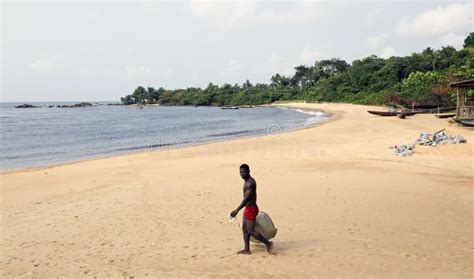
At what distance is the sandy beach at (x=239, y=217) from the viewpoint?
679 centimetres

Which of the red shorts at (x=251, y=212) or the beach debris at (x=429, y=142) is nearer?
the red shorts at (x=251, y=212)

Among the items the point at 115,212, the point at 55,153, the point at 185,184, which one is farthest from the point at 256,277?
the point at 55,153

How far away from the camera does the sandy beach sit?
6.79 m

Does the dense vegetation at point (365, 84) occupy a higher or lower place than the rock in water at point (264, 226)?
higher

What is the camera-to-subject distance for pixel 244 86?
5782 inches

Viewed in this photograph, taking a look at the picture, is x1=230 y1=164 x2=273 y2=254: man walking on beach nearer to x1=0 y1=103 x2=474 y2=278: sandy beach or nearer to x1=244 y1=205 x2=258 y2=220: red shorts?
x1=244 y1=205 x2=258 y2=220: red shorts

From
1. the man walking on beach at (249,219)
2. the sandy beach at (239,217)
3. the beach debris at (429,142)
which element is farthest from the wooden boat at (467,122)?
the man walking on beach at (249,219)

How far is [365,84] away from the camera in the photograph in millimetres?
84062

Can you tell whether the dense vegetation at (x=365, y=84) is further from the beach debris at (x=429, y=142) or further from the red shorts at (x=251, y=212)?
the red shorts at (x=251, y=212)

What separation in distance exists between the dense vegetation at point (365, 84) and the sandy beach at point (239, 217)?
81.0ft

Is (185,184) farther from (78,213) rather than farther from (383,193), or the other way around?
(383,193)

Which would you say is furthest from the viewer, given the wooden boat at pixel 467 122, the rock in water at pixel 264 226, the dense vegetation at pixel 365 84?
the dense vegetation at pixel 365 84

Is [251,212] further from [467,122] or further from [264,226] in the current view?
[467,122]

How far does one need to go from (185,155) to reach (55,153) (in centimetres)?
1098
